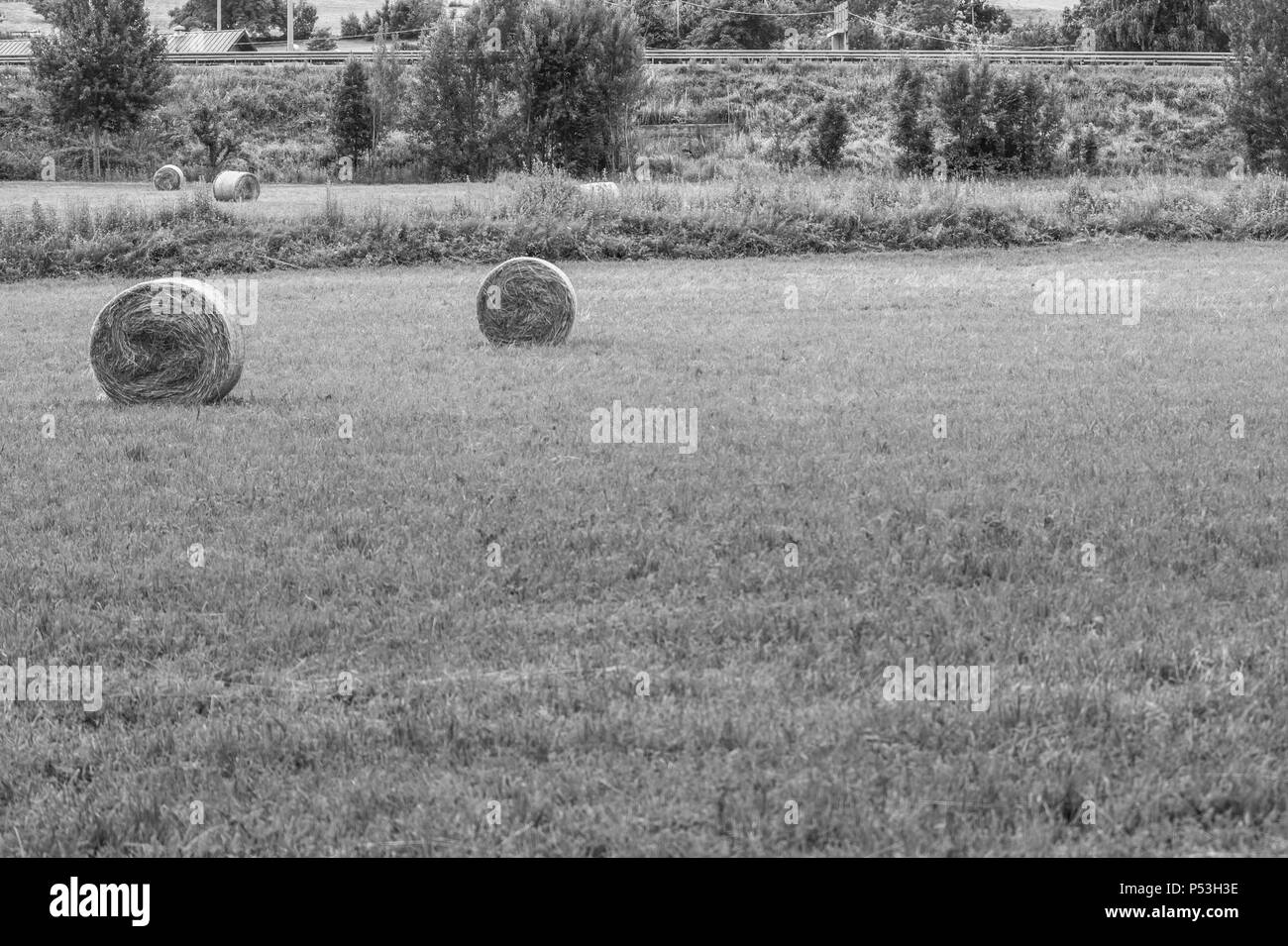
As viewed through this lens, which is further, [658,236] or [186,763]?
[658,236]

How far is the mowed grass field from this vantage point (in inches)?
194

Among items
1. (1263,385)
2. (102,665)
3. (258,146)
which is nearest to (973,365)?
(1263,385)

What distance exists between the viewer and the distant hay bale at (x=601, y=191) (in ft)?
107

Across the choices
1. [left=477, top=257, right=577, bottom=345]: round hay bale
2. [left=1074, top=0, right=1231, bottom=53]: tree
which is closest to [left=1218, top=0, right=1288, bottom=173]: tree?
[left=1074, top=0, right=1231, bottom=53]: tree

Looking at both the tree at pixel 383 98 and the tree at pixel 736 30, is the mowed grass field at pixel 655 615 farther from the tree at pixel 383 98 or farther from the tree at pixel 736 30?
the tree at pixel 736 30

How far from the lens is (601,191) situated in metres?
33.0

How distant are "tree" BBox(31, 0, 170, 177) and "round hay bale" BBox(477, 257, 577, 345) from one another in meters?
38.6

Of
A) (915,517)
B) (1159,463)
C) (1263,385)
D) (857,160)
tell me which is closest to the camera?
(915,517)

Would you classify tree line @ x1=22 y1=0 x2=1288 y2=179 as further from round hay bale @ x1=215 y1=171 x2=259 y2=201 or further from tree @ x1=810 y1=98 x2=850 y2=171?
round hay bale @ x1=215 y1=171 x2=259 y2=201

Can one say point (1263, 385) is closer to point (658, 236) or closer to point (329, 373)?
point (329, 373)

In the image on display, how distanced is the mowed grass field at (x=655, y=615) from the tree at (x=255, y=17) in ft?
271

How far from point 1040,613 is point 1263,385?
26.3ft

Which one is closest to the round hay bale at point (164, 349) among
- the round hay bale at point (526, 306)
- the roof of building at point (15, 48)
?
the round hay bale at point (526, 306)
